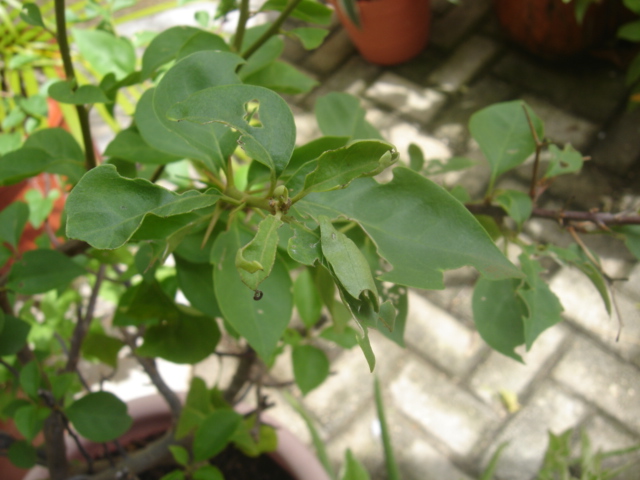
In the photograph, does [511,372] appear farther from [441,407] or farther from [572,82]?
[572,82]

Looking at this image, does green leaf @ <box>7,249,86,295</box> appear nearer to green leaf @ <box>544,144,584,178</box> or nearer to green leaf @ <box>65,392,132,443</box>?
green leaf @ <box>65,392,132,443</box>

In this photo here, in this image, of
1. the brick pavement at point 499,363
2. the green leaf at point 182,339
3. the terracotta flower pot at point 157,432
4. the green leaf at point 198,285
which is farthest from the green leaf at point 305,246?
the brick pavement at point 499,363

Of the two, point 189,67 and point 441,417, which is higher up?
point 189,67

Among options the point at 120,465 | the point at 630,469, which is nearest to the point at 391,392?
the point at 630,469

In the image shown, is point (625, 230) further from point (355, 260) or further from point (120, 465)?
point (120, 465)

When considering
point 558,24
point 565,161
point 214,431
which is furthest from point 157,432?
→ point 558,24

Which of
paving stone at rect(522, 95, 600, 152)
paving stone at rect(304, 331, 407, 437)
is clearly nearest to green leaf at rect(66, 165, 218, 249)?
paving stone at rect(304, 331, 407, 437)
